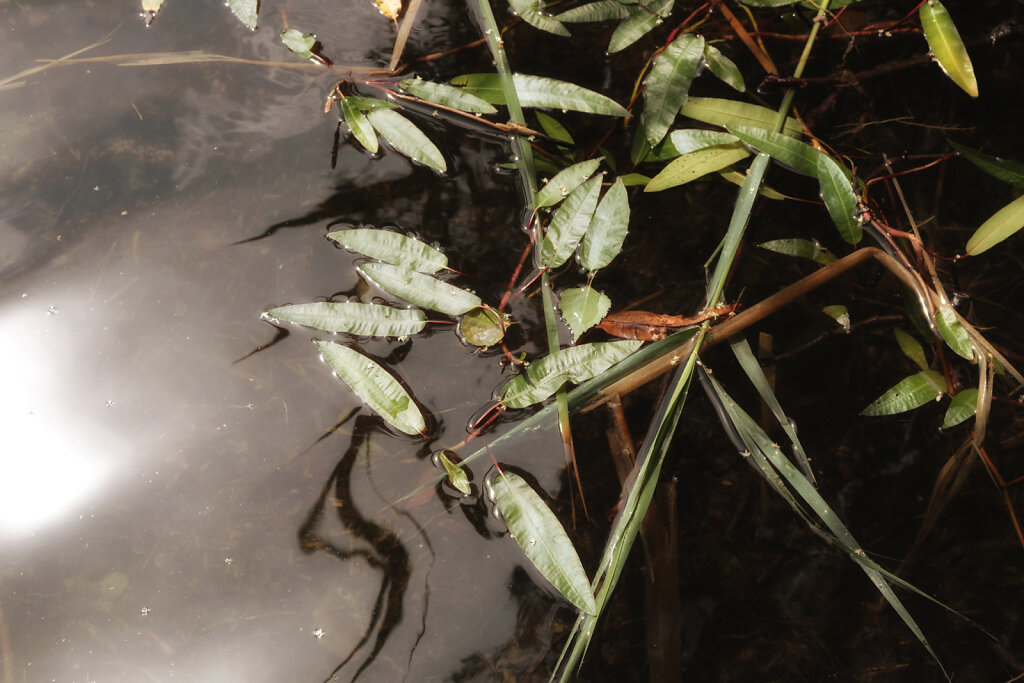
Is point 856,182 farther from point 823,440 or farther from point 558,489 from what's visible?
point 558,489

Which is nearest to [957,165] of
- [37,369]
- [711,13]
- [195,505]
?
[711,13]

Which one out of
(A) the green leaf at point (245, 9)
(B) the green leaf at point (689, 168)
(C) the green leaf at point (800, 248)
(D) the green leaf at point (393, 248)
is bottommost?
(C) the green leaf at point (800, 248)

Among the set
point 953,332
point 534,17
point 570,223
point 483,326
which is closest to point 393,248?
point 483,326

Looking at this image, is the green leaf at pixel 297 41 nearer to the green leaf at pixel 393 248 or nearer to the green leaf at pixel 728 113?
the green leaf at pixel 393 248

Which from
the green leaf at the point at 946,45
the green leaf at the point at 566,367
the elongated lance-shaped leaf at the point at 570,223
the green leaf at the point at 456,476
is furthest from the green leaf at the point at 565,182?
the green leaf at the point at 946,45

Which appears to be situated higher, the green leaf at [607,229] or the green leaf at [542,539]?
the green leaf at [607,229]
